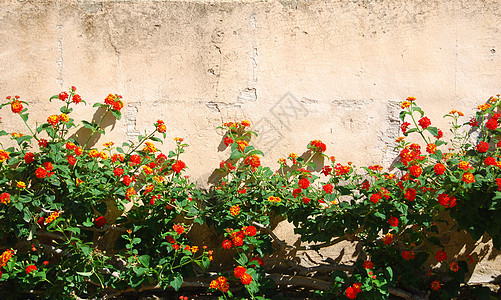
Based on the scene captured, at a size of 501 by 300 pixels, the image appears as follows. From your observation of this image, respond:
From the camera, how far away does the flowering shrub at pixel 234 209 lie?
7.77 feet

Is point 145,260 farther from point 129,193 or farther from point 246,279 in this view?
point 246,279

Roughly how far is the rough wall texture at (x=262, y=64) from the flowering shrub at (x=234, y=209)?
4.3 inches

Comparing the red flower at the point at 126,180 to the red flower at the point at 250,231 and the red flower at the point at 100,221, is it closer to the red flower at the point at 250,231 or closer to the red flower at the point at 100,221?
the red flower at the point at 100,221

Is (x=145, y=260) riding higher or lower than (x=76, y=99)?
lower

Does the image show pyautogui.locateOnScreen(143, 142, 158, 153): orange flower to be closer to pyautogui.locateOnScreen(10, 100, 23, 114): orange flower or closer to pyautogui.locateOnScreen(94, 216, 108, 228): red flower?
pyautogui.locateOnScreen(94, 216, 108, 228): red flower

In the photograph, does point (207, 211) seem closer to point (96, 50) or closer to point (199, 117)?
point (199, 117)

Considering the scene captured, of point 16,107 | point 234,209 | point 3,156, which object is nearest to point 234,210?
point 234,209

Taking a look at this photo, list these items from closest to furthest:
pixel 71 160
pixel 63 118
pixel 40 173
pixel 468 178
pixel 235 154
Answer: pixel 468 178, pixel 40 173, pixel 71 160, pixel 63 118, pixel 235 154

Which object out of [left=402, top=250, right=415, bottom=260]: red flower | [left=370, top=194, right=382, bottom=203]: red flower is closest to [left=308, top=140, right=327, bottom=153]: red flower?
[left=370, top=194, right=382, bottom=203]: red flower

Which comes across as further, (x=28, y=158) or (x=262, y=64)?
(x=262, y=64)

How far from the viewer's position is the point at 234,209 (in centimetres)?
246

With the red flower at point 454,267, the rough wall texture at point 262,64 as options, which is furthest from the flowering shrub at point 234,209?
the rough wall texture at point 262,64

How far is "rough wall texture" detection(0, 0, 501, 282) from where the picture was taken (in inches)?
112

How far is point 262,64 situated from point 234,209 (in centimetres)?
96
